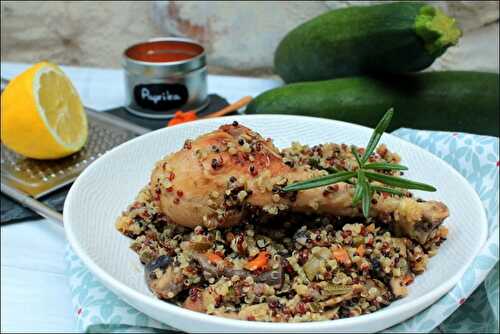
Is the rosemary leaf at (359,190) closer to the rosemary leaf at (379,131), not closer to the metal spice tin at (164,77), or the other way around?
the rosemary leaf at (379,131)

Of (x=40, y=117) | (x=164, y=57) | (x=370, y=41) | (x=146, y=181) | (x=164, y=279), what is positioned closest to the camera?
(x=164, y=279)

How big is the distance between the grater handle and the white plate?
0.19 metres

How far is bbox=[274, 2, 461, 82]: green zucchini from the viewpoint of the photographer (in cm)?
144

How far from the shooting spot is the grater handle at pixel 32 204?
46.9 inches

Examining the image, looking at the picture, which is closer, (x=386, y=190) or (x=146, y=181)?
(x=386, y=190)

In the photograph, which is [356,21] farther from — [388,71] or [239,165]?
[239,165]

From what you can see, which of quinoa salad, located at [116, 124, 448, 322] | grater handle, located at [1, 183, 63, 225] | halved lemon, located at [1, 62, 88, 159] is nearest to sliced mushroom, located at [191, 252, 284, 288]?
quinoa salad, located at [116, 124, 448, 322]

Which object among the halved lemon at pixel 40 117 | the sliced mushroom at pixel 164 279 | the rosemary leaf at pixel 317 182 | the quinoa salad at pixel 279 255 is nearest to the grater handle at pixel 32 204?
the halved lemon at pixel 40 117

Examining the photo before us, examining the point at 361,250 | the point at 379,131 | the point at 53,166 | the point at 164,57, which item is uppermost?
the point at 379,131

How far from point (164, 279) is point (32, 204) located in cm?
52

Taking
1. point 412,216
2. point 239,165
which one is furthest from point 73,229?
point 412,216

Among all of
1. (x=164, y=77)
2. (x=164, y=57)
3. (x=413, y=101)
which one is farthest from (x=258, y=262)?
(x=164, y=57)

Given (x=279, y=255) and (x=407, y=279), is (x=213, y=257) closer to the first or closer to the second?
(x=279, y=255)

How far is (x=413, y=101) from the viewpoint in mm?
1546
